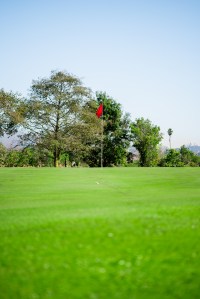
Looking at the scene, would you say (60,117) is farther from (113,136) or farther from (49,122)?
(113,136)

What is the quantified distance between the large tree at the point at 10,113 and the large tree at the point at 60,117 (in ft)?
7.30

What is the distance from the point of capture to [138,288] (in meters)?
4.36

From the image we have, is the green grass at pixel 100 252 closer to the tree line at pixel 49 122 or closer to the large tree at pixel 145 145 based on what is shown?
the tree line at pixel 49 122

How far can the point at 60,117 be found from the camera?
61219 mm

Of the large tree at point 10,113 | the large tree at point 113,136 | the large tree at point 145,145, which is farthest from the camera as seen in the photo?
the large tree at point 145,145

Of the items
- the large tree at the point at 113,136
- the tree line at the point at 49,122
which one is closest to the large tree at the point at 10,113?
the tree line at the point at 49,122

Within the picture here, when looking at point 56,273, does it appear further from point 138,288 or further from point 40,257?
point 138,288

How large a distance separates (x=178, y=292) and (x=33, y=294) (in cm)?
207

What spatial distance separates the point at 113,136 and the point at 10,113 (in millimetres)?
32285

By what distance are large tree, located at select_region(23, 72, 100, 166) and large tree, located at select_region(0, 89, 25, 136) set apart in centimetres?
223

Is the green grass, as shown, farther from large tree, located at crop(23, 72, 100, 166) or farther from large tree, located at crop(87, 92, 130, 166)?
large tree, located at crop(87, 92, 130, 166)

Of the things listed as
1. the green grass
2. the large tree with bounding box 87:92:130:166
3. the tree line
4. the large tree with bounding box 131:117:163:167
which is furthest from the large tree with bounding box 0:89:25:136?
the green grass

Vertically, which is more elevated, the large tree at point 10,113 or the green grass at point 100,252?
the large tree at point 10,113

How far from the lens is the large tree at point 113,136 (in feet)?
255
